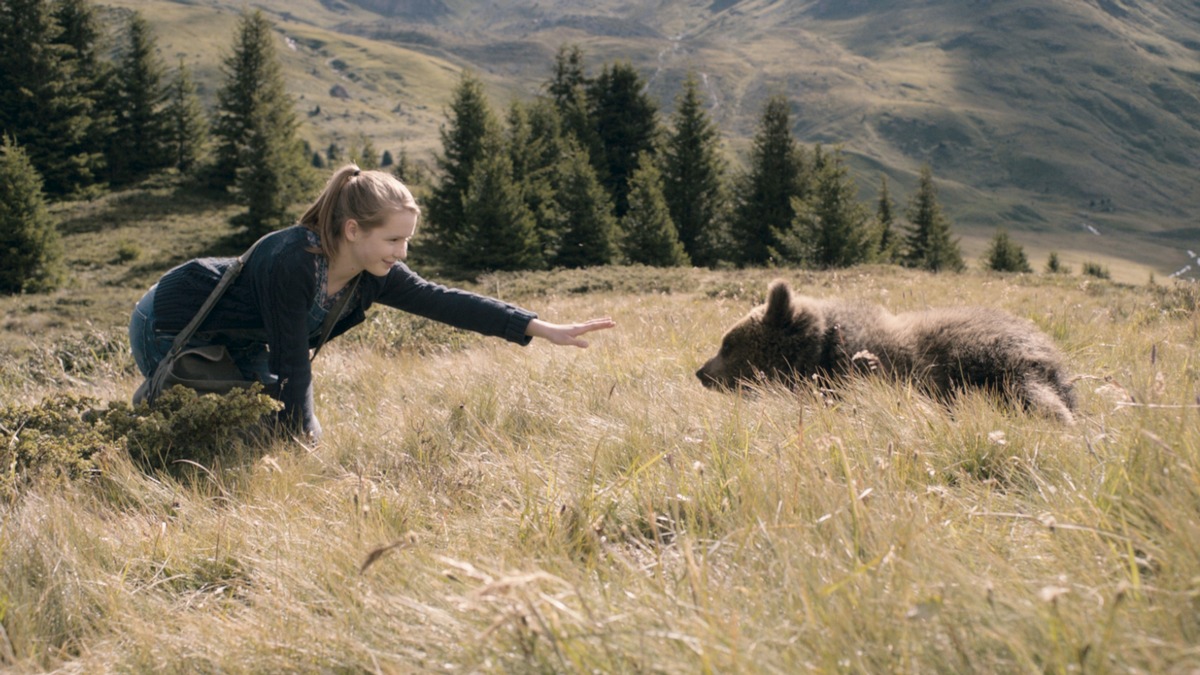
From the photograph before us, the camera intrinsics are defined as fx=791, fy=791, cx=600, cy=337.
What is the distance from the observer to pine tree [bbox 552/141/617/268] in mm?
35062

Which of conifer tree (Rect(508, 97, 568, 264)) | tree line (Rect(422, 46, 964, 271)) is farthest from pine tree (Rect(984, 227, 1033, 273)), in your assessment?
conifer tree (Rect(508, 97, 568, 264))

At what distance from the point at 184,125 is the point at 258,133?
36.7 feet

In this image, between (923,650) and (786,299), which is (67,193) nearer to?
(786,299)

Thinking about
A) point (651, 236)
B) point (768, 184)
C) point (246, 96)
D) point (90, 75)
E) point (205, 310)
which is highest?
point (205, 310)

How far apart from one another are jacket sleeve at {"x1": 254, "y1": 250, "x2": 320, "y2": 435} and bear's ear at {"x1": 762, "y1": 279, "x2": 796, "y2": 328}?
117 inches

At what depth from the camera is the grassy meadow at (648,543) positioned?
68.2 inches

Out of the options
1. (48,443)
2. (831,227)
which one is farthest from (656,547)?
(831,227)

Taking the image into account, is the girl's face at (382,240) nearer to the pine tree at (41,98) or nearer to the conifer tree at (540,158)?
the conifer tree at (540,158)

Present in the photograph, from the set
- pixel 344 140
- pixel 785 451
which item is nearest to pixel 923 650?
pixel 785 451

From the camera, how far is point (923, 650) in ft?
5.54

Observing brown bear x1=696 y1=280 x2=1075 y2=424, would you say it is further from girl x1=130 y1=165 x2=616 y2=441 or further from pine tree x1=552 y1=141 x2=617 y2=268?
pine tree x1=552 y1=141 x2=617 y2=268

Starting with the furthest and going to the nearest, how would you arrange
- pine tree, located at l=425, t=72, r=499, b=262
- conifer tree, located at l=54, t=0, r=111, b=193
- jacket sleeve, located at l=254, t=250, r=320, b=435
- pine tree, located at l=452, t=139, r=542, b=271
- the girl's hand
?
1. conifer tree, located at l=54, t=0, r=111, b=193
2. pine tree, located at l=425, t=72, r=499, b=262
3. pine tree, located at l=452, t=139, r=542, b=271
4. the girl's hand
5. jacket sleeve, located at l=254, t=250, r=320, b=435

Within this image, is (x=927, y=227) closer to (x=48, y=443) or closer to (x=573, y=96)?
(x=573, y=96)

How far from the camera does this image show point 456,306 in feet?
Result: 18.0
